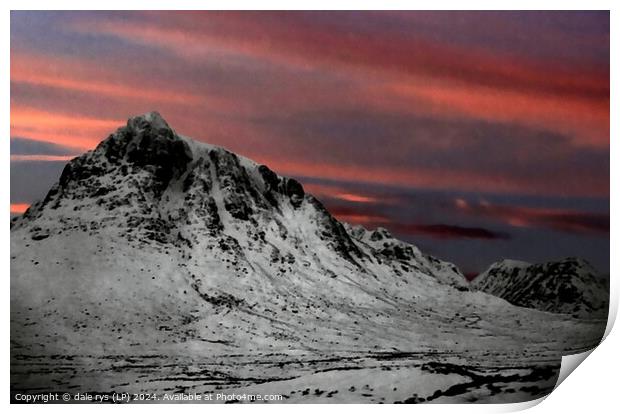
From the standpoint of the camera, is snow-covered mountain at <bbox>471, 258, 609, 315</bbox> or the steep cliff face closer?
the steep cliff face

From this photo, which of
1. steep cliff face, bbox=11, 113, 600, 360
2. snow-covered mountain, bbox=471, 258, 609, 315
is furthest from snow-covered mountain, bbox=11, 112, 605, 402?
snow-covered mountain, bbox=471, 258, 609, 315

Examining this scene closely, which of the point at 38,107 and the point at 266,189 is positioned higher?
the point at 38,107

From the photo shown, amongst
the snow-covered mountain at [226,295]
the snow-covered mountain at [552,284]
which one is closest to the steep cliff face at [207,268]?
the snow-covered mountain at [226,295]

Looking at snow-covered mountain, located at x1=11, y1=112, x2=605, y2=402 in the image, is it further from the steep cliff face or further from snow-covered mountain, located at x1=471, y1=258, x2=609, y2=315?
snow-covered mountain, located at x1=471, y1=258, x2=609, y2=315

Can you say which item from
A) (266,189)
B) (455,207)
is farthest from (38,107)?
(455,207)

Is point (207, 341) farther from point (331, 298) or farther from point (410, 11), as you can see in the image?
point (410, 11)
